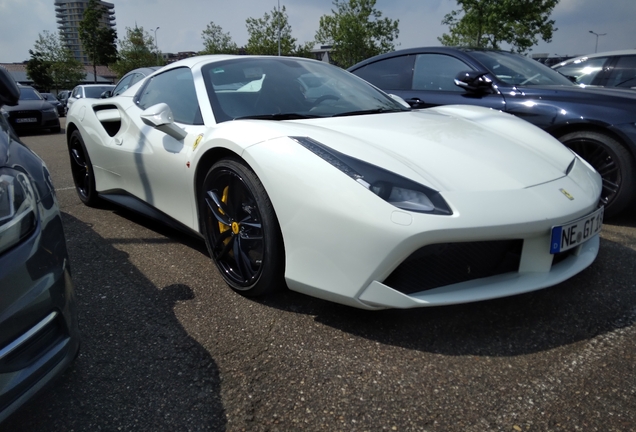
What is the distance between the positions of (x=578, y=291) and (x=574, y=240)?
47cm

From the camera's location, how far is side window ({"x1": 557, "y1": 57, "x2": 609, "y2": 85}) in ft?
19.0

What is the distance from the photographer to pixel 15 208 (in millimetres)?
1293

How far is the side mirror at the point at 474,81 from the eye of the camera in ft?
12.7

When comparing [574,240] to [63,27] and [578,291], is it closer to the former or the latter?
[578,291]

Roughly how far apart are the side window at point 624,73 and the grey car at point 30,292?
593 cm

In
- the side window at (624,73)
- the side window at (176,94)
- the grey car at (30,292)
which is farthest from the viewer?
the side window at (624,73)

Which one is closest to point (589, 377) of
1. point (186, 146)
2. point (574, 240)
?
point (574, 240)

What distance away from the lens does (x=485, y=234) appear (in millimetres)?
1800

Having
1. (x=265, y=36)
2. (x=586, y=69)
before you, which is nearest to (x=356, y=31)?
(x=265, y=36)

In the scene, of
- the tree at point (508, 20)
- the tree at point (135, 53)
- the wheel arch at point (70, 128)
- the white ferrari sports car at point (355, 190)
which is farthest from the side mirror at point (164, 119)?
the tree at point (135, 53)

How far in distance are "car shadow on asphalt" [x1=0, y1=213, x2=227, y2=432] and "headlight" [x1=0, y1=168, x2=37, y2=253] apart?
426 millimetres

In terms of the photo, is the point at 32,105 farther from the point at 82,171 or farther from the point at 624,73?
the point at 624,73

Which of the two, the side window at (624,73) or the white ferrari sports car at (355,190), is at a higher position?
the side window at (624,73)

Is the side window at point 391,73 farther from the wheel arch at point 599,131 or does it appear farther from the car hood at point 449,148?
the car hood at point 449,148
